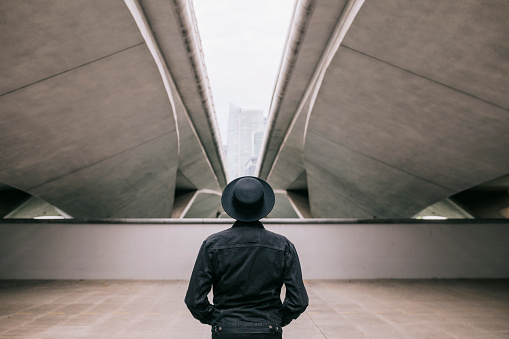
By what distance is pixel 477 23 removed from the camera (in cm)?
480

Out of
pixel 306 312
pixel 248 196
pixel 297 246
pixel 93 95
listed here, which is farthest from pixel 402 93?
pixel 93 95

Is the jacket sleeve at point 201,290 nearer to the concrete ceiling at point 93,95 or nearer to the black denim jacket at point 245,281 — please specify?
the black denim jacket at point 245,281

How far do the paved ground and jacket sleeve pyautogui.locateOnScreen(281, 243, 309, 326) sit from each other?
8.55 ft

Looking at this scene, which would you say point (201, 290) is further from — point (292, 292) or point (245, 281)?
point (292, 292)

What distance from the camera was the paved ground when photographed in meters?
4.31

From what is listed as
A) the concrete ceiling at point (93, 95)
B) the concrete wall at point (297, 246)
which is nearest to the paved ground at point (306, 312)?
the concrete wall at point (297, 246)

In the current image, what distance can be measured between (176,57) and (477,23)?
23.6ft

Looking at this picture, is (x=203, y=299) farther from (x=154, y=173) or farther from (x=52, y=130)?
(x=154, y=173)

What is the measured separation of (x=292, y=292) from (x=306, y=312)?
3850mm

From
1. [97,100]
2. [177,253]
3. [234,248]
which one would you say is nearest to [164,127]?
[97,100]

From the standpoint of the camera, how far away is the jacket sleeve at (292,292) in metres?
1.96

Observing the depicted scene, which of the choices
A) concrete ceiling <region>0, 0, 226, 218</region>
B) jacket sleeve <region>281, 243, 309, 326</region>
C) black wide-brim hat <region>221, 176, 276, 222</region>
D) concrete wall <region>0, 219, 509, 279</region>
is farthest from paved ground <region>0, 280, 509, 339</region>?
concrete ceiling <region>0, 0, 226, 218</region>

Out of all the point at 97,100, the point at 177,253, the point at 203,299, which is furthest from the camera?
the point at 177,253

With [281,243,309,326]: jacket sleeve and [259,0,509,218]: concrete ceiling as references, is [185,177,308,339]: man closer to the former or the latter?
[281,243,309,326]: jacket sleeve
